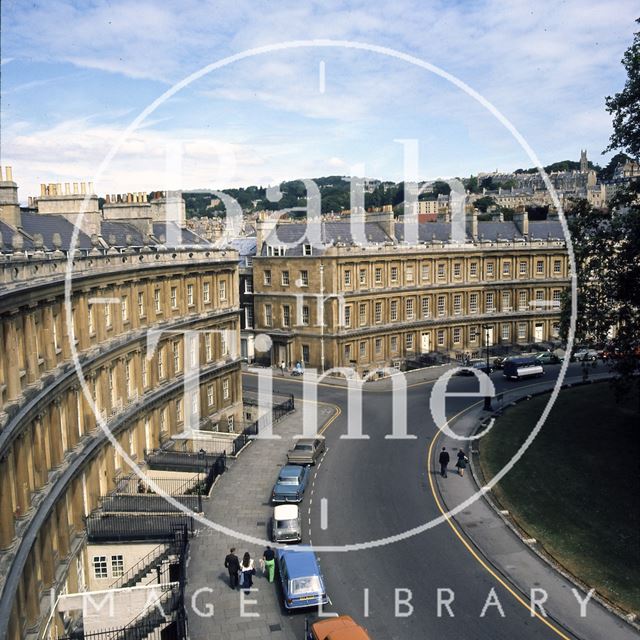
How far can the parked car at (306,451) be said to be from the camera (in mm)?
36875

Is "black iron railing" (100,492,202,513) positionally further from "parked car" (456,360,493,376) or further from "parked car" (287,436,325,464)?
"parked car" (456,360,493,376)

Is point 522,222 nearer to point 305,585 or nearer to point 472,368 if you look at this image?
point 472,368

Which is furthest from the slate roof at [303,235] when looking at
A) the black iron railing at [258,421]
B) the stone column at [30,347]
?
the stone column at [30,347]

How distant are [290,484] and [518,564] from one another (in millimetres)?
10973

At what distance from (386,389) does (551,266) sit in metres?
29.9

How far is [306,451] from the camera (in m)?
37.3

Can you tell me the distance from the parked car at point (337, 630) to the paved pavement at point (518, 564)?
7312 millimetres

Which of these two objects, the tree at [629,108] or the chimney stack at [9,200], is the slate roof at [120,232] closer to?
the chimney stack at [9,200]

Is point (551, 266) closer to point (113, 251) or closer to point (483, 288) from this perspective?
point (483, 288)

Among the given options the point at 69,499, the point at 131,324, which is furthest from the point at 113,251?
the point at 69,499

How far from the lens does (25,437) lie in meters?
22.6

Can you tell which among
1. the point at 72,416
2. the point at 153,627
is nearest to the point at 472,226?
the point at 72,416

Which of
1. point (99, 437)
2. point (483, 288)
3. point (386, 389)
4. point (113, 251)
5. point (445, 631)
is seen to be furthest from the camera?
point (483, 288)

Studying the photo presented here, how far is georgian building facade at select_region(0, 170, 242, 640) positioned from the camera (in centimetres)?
2147
